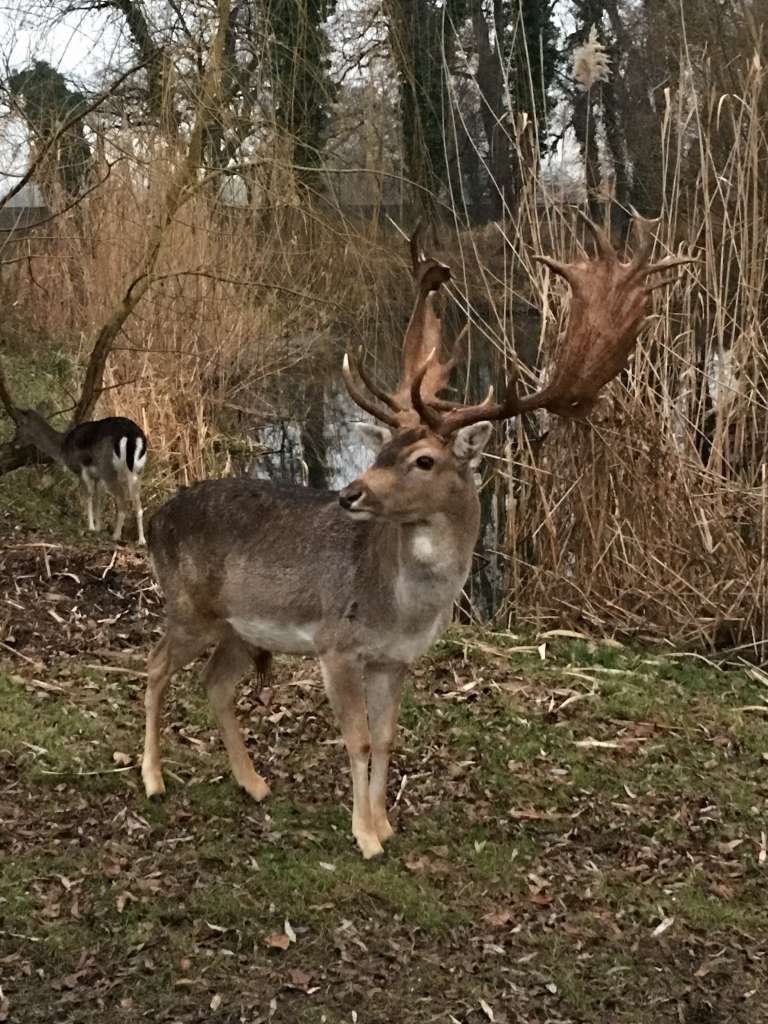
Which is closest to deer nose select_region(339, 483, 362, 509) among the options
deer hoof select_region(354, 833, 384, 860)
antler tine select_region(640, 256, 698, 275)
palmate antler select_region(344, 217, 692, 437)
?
palmate antler select_region(344, 217, 692, 437)

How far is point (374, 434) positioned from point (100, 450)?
5116 millimetres

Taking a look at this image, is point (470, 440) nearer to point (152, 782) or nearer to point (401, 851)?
point (401, 851)

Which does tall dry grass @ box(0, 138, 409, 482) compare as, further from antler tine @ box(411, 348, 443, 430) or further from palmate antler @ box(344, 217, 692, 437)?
antler tine @ box(411, 348, 443, 430)

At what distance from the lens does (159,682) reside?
4.68 metres

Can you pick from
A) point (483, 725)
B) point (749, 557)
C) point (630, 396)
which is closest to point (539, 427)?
point (630, 396)

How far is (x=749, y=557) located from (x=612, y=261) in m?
2.78

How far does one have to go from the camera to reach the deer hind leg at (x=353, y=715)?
4234mm

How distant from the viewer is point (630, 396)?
6879 mm

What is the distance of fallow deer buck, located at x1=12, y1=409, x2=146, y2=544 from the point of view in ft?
29.6

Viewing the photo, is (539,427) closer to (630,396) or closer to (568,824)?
(630,396)

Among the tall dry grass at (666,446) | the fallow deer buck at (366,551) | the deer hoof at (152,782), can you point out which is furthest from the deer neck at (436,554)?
the tall dry grass at (666,446)

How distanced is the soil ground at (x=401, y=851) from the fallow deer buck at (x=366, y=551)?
28 cm

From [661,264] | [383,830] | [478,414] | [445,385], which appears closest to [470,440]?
[478,414]

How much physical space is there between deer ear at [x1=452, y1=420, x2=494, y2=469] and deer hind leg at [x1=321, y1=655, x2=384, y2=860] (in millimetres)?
848
